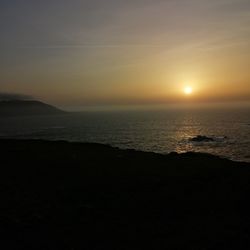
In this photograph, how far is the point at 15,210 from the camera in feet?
57.9

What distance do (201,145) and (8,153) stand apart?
51972 mm

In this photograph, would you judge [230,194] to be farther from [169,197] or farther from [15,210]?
[15,210]

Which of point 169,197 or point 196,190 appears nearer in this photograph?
point 169,197

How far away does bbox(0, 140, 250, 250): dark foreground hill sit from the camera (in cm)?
1450

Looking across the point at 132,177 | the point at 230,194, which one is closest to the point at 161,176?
the point at 132,177

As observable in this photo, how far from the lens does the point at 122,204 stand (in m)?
19.1

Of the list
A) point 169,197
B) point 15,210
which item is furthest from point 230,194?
point 15,210

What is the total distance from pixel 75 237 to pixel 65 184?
9.00m

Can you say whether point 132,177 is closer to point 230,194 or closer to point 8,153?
point 230,194

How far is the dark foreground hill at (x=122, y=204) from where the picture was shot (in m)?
14.5

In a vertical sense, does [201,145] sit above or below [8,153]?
below

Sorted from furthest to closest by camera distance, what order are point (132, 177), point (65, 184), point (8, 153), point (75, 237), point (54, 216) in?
point (8, 153) → point (132, 177) → point (65, 184) → point (54, 216) → point (75, 237)

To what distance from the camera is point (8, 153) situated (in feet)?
116

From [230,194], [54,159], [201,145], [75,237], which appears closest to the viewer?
[75,237]
